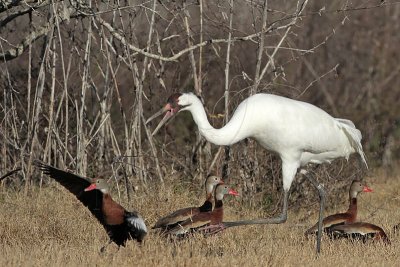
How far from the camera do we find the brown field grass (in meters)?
6.58

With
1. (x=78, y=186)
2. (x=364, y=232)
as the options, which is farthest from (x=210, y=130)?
(x=364, y=232)

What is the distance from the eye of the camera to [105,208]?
754 cm

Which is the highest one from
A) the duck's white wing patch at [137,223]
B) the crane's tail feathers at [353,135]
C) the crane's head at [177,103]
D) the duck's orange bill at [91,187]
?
the crane's head at [177,103]

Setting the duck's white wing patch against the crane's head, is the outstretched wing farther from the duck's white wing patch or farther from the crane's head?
the crane's head

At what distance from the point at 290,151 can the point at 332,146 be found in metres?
0.57

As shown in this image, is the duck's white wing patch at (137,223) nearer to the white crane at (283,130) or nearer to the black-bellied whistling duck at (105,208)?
the black-bellied whistling duck at (105,208)

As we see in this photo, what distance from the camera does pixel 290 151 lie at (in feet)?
27.8

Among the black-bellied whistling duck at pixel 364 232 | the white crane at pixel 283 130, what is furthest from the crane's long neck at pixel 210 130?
the black-bellied whistling duck at pixel 364 232

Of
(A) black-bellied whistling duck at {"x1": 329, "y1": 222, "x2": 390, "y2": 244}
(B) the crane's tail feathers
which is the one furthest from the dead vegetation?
(B) the crane's tail feathers

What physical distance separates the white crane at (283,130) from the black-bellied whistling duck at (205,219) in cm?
14

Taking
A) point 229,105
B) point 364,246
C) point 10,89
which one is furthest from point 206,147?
point 364,246

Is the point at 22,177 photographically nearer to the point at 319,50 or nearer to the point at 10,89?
the point at 10,89

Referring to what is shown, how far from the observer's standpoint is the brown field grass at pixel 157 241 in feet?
21.6

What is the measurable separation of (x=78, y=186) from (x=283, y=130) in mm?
1939
